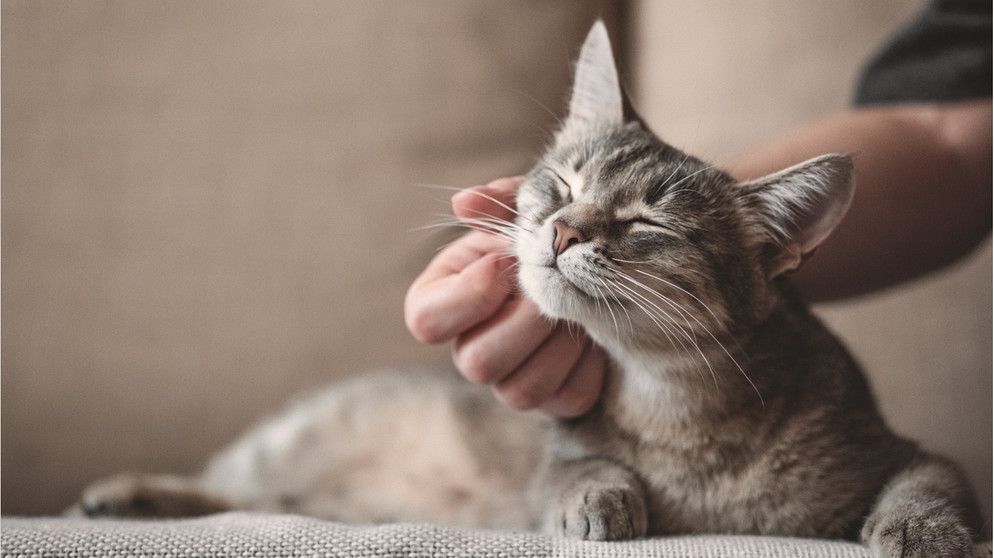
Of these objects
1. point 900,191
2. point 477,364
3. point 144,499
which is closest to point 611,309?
point 477,364

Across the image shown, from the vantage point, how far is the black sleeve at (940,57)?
1.10 metres

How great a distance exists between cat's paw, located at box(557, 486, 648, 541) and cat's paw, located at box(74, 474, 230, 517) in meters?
0.62

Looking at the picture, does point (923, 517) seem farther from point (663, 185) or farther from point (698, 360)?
point (663, 185)

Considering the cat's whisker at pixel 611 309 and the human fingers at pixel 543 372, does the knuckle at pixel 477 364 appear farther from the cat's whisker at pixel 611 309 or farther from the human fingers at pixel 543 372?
the cat's whisker at pixel 611 309

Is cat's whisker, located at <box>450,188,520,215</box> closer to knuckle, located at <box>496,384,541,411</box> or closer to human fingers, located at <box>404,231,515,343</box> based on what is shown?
human fingers, located at <box>404,231,515,343</box>

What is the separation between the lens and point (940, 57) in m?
1.13

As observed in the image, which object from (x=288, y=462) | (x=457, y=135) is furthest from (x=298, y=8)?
(x=288, y=462)

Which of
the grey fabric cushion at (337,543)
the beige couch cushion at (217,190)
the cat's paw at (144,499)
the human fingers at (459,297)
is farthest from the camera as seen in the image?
the beige couch cushion at (217,190)

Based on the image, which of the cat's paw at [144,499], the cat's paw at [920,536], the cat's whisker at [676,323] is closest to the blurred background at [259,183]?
the cat's paw at [144,499]

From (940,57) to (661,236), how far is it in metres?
0.71

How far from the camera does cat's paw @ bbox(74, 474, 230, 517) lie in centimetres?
105

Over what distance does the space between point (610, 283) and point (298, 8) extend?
912 millimetres

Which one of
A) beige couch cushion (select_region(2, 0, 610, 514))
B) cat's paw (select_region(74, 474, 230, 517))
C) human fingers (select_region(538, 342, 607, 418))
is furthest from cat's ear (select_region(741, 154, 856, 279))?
cat's paw (select_region(74, 474, 230, 517))

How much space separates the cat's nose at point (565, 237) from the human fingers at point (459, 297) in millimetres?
87
